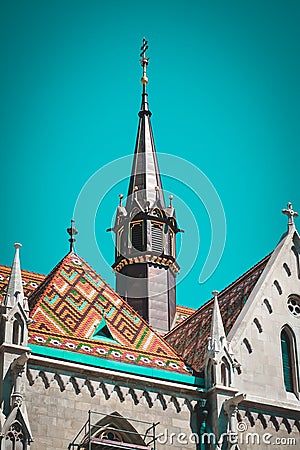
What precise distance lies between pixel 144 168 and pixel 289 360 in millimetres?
12642

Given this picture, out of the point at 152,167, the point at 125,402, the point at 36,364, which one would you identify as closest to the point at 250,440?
the point at 125,402

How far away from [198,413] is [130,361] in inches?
94.1

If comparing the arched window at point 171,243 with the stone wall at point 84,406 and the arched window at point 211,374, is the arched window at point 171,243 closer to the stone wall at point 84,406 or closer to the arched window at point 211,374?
the arched window at point 211,374

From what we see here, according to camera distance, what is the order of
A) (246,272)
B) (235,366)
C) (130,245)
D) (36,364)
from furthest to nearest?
(130,245) < (246,272) < (235,366) < (36,364)

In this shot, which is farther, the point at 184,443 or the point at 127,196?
the point at 127,196

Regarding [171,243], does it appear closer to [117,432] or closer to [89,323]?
[89,323]

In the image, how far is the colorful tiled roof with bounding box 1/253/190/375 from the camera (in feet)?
106

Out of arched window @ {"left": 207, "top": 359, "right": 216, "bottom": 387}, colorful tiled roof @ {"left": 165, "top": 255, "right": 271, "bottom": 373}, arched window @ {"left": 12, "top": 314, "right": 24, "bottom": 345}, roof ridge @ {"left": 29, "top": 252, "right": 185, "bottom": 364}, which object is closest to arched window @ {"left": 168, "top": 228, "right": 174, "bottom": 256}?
colorful tiled roof @ {"left": 165, "top": 255, "right": 271, "bottom": 373}

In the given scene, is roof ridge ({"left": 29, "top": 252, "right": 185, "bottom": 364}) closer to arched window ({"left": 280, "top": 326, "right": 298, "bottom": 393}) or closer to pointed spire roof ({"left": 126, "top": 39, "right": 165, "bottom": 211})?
arched window ({"left": 280, "top": 326, "right": 298, "bottom": 393})

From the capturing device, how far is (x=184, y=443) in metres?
32.0

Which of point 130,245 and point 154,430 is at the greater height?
point 130,245

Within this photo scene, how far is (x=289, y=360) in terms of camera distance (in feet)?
116

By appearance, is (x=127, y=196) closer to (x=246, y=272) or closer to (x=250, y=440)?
(x=246, y=272)

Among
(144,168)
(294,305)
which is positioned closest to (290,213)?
(294,305)
